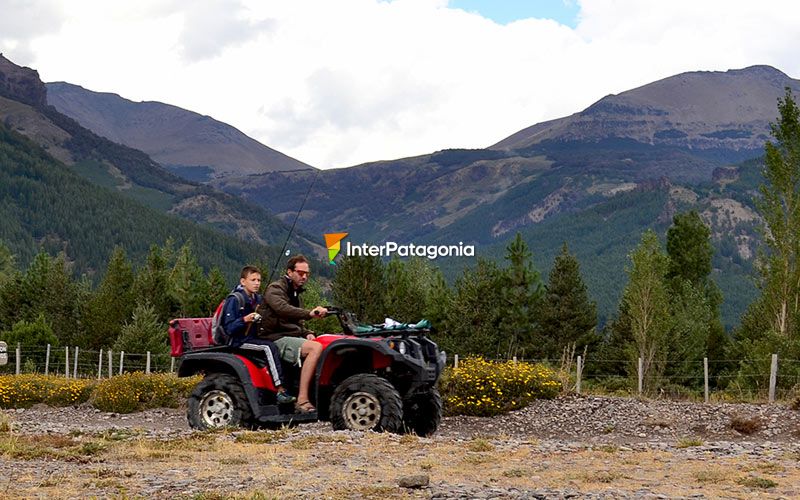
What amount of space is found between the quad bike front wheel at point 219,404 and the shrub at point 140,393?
9.72 metres

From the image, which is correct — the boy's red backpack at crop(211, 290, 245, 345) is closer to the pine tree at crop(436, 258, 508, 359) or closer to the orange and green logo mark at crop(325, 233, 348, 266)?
the orange and green logo mark at crop(325, 233, 348, 266)

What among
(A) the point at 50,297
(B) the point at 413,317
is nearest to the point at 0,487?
(B) the point at 413,317

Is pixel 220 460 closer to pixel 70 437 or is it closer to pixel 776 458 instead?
pixel 70 437

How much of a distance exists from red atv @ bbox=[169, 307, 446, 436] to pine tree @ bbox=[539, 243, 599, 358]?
165 feet

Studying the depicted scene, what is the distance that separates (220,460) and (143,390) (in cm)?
1425

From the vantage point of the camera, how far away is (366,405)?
1252 centimetres

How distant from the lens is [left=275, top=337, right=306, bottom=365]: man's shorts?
1287 centimetres

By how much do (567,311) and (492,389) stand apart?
44257mm

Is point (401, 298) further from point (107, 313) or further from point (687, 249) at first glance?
point (687, 249)

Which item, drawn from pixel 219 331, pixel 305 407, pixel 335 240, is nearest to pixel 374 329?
pixel 305 407

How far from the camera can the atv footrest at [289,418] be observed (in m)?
12.8

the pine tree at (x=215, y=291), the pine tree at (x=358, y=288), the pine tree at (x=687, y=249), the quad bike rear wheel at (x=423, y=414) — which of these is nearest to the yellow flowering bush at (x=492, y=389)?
the quad bike rear wheel at (x=423, y=414)

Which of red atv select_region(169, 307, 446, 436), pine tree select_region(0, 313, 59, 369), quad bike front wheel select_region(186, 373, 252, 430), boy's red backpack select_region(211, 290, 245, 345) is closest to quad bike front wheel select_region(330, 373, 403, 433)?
red atv select_region(169, 307, 446, 436)

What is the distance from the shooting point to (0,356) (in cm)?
1305
